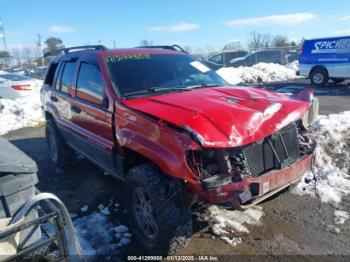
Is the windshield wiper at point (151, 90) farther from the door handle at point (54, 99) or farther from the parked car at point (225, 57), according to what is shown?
the parked car at point (225, 57)

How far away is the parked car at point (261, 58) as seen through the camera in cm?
2547

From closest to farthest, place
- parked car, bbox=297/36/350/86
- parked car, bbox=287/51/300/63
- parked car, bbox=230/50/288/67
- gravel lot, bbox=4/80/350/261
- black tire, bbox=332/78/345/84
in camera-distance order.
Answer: gravel lot, bbox=4/80/350/261
parked car, bbox=297/36/350/86
black tire, bbox=332/78/345/84
parked car, bbox=230/50/288/67
parked car, bbox=287/51/300/63

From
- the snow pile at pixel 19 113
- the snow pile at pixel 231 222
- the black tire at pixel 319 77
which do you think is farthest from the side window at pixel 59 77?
the black tire at pixel 319 77

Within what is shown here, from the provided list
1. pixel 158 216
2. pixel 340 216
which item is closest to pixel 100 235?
pixel 158 216

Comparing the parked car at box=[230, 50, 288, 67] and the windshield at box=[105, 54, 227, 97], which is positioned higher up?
the windshield at box=[105, 54, 227, 97]

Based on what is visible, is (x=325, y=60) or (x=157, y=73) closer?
(x=157, y=73)

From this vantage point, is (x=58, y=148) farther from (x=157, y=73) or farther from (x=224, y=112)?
(x=224, y=112)

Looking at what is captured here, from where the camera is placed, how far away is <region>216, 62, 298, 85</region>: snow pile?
19562 mm

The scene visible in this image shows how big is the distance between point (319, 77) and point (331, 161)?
1192 centimetres

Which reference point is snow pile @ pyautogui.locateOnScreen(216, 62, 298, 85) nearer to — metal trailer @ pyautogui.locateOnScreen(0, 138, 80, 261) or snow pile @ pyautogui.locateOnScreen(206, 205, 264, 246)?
snow pile @ pyautogui.locateOnScreen(206, 205, 264, 246)

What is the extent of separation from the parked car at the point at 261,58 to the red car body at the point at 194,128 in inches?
866

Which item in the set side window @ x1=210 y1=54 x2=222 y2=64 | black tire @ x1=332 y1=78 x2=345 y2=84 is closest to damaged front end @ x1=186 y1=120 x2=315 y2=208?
black tire @ x1=332 y1=78 x2=345 y2=84

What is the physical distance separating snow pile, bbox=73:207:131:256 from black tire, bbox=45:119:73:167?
6.89 feet

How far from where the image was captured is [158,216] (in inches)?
125
